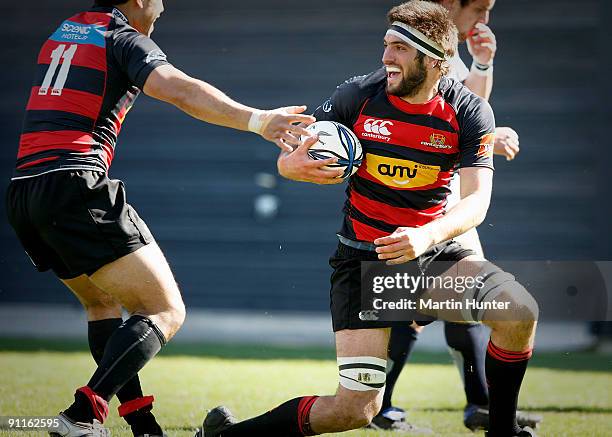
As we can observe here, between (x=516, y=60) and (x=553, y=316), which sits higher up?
(x=516, y=60)

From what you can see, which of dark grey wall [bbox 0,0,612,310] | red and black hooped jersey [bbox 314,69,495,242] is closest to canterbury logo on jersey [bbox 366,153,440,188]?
red and black hooped jersey [bbox 314,69,495,242]

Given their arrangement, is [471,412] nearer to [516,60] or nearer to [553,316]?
[553,316]

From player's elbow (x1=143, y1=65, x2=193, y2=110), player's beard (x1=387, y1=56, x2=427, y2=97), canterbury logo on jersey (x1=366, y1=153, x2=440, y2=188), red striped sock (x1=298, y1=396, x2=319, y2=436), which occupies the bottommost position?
red striped sock (x1=298, y1=396, x2=319, y2=436)

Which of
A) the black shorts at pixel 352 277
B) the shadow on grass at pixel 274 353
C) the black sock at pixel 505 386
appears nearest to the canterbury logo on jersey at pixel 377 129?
the black shorts at pixel 352 277

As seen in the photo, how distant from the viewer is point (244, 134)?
9.43m

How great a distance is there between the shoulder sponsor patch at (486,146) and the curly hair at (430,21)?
36cm

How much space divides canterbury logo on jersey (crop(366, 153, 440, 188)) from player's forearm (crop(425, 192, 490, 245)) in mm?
226

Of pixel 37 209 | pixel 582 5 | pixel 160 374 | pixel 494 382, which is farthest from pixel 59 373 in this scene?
pixel 582 5

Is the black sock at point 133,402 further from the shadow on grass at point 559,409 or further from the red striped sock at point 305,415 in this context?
the shadow on grass at point 559,409

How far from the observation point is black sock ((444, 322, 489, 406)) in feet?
16.0

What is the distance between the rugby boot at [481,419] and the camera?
4.74 m

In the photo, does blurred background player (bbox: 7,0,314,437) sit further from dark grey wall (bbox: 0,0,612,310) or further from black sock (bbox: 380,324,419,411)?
dark grey wall (bbox: 0,0,612,310)

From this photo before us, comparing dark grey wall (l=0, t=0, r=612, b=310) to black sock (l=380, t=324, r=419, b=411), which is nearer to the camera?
black sock (l=380, t=324, r=419, b=411)

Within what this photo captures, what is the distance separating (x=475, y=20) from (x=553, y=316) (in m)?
3.83
